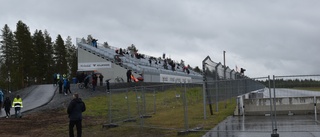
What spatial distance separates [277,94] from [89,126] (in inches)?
381

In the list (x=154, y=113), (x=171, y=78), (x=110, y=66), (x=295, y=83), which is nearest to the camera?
(x=295, y=83)

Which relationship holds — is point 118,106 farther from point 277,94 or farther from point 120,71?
point 120,71

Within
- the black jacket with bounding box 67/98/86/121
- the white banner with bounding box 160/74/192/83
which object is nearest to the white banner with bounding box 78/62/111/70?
the white banner with bounding box 160/74/192/83

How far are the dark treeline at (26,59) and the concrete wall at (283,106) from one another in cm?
6729

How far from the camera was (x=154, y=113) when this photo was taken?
813 inches

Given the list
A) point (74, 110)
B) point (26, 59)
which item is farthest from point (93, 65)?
point (74, 110)

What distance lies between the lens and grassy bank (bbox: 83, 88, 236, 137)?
1640 centimetres

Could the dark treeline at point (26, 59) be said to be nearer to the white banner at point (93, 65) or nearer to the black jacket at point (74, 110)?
the white banner at point (93, 65)

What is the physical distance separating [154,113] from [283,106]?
6.19m

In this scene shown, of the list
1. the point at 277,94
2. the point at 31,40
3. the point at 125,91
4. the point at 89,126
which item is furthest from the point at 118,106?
the point at 31,40

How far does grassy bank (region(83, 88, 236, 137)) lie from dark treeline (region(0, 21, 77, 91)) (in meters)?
64.4

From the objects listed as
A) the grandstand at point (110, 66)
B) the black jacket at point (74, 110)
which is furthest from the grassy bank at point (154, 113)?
the grandstand at point (110, 66)

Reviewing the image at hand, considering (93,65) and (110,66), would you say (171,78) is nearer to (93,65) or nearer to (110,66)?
(110,66)

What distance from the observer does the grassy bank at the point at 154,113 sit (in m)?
16.4
